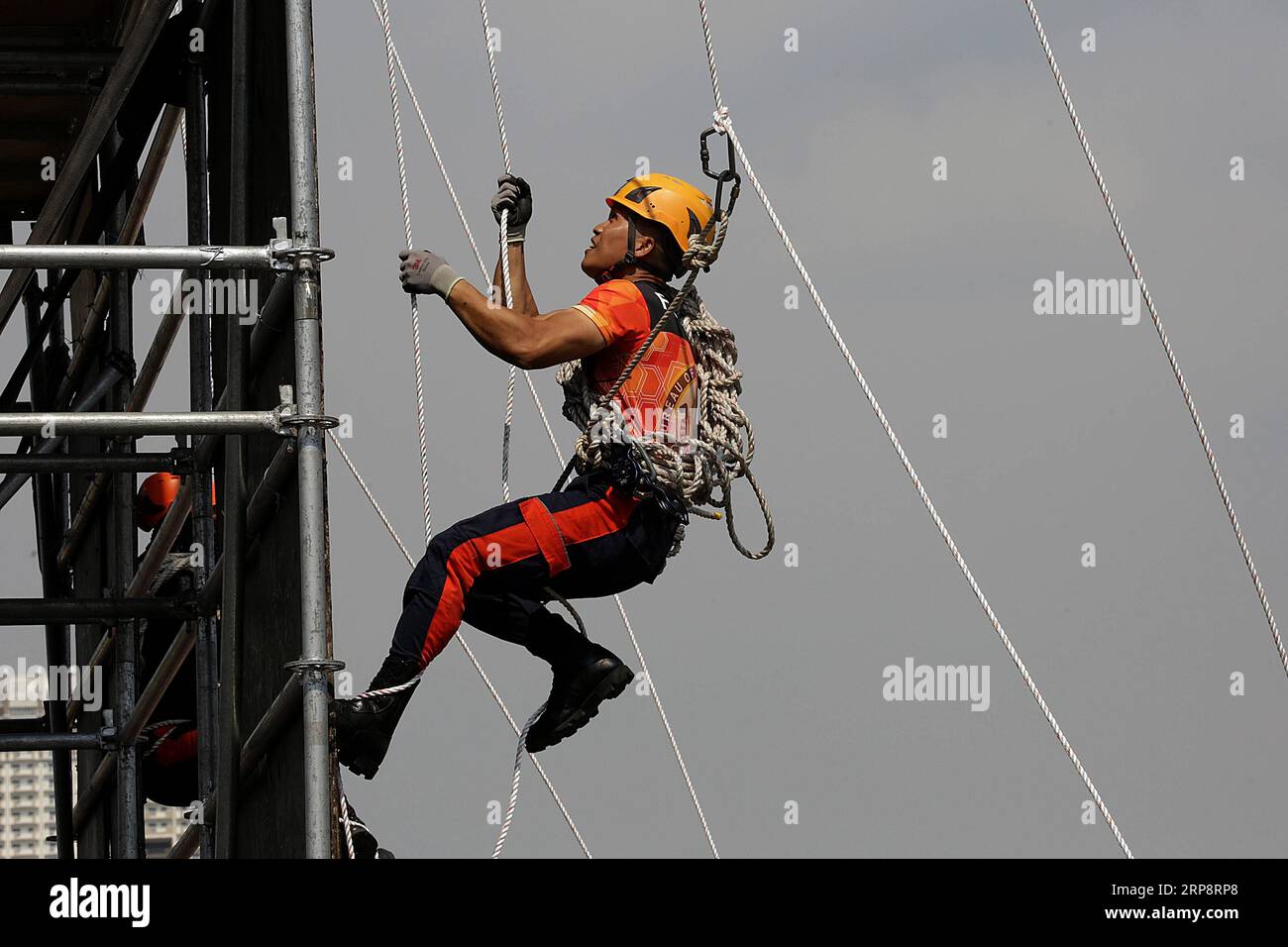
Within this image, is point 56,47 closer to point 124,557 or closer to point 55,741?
point 124,557

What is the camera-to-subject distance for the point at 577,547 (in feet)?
19.6

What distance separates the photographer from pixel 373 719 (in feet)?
18.8

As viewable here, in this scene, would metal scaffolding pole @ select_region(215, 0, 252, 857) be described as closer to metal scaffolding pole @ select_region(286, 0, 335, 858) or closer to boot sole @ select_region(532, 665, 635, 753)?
metal scaffolding pole @ select_region(286, 0, 335, 858)

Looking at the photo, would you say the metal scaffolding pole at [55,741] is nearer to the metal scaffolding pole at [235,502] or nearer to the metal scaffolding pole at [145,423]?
the metal scaffolding pole at [235,502]

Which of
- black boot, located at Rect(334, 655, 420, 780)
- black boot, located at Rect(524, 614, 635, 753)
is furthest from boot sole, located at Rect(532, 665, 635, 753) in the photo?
black boot, located at Rect(334, 655, 420, 780)

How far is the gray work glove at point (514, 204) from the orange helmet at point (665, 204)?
41 cm

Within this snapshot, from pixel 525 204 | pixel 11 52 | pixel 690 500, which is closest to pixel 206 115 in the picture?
pixel 11 52

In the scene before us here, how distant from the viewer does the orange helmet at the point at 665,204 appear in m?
6.16

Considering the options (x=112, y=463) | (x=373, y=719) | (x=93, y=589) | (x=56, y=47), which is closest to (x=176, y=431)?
(x=373, y=719)

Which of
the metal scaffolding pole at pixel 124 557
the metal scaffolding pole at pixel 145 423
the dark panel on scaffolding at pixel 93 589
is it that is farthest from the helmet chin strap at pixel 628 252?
the dark panel on scaffolding at pixel 93 589

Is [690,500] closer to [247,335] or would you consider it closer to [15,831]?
[247,335]

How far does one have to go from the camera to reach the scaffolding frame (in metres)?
5.31

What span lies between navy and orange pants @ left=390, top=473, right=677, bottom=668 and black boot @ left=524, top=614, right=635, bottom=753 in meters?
0.04

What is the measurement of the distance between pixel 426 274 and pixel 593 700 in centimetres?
135
